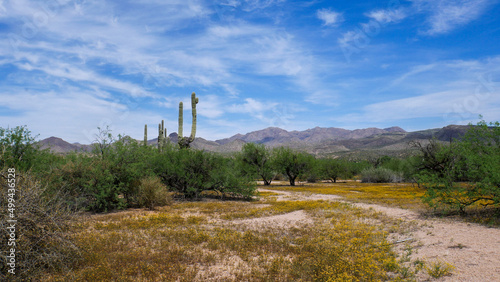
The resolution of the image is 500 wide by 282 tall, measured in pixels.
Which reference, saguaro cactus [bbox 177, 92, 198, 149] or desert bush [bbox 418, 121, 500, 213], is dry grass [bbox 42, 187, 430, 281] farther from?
saguaro cactus [bbox 177, 92, 198, 149]

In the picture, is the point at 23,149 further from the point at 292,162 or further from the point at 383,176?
the point at 383,176

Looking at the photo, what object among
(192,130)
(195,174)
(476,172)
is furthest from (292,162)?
(476,172)

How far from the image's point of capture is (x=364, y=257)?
752 cm

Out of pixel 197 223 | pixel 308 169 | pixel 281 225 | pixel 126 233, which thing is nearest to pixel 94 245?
pixel 126 233

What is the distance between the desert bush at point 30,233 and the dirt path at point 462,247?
8.44m

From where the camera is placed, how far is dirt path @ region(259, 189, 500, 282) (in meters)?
5.97

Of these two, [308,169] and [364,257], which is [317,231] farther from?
[308,169]

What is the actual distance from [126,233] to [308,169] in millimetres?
32485

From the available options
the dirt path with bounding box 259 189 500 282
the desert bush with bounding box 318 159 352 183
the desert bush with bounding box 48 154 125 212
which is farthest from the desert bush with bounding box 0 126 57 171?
the desert bush with bounding box 318 159 352 183

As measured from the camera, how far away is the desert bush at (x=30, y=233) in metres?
5.29

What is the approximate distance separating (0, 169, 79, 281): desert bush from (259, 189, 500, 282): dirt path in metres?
8.44

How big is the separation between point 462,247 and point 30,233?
1066cm

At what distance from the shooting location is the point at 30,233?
5559mm

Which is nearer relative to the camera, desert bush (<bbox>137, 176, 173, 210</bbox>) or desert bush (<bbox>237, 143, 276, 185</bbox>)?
desert bush (<bbox>137, 176, 173, 210</bbox>)
